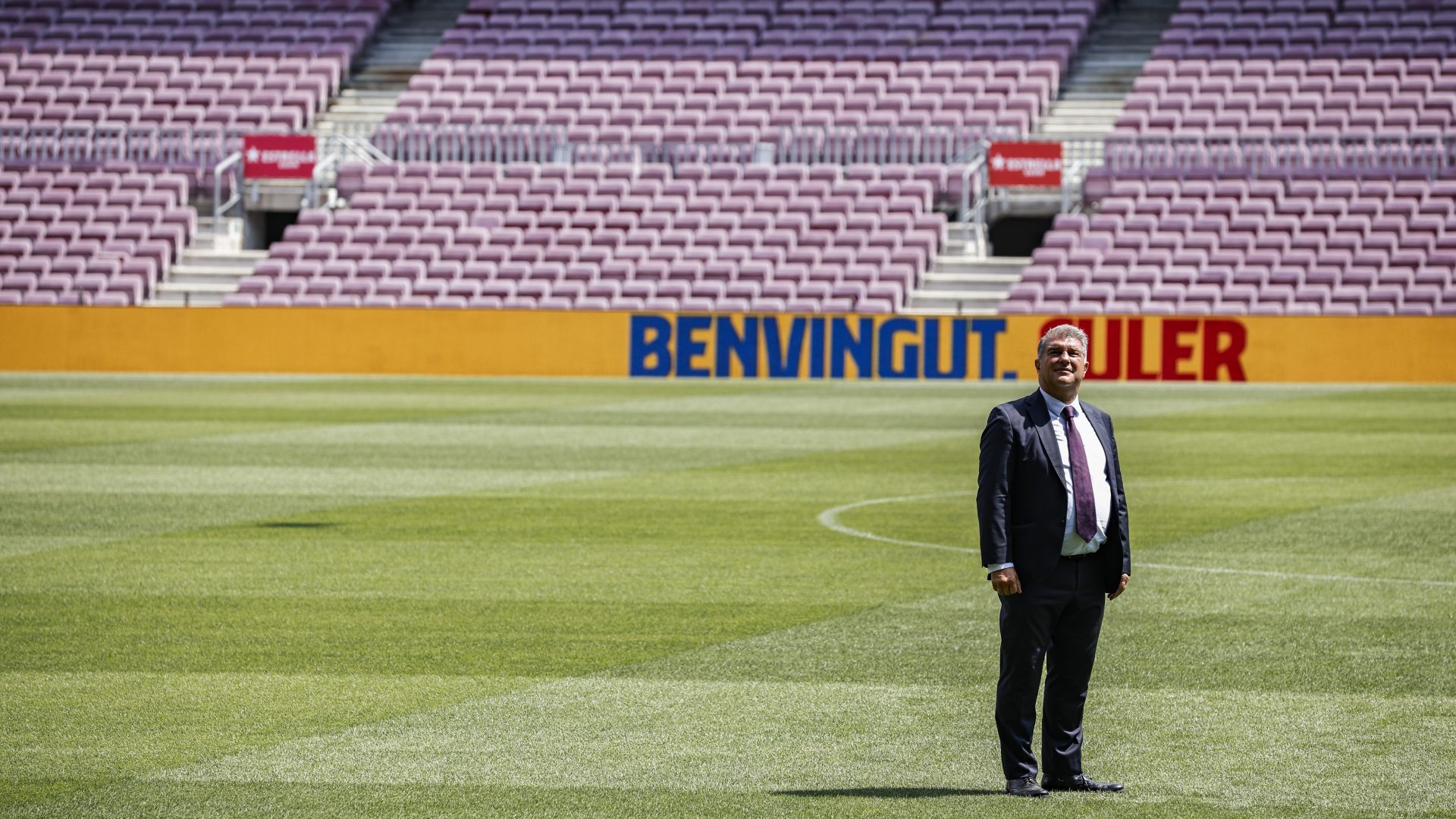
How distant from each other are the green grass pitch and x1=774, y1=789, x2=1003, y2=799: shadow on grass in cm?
3

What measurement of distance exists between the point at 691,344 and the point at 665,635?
26.9 meters

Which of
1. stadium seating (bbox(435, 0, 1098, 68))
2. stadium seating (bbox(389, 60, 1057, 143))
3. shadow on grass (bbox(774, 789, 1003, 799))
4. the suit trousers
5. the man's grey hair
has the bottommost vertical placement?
shadow on grass (bbox(774, 789, 1003, 799))

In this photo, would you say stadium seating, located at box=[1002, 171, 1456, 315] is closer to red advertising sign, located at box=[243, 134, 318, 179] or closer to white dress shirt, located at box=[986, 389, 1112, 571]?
red advertising sign, located at box=[243, 134, 318, 179]

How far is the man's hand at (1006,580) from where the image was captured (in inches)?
263

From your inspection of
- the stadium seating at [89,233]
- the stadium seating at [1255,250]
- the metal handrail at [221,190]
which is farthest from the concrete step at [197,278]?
the stadium seating at [1255,250]

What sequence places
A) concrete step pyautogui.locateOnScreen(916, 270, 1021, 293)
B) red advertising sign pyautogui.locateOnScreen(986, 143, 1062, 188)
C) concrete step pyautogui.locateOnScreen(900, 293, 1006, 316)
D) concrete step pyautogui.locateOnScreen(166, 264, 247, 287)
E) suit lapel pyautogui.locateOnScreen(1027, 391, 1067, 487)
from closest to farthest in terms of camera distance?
suit lapel pyautogui.locateOnScreen(1027, 391, 1067, 487)
concrete step pyautogui.locateOnScreen(900, 293, 1006, 316)
concrete step pyautogui.locateOnScreen(916, 270, 1021, 293)
red advertising sign pyautogui.locateOnScreen(986, 143, 1062, 188)
concrete step pyautogui.locateOnScreen(166, 264, 247, 287)

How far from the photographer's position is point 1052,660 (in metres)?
7.05

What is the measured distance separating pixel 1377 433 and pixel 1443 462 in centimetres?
383

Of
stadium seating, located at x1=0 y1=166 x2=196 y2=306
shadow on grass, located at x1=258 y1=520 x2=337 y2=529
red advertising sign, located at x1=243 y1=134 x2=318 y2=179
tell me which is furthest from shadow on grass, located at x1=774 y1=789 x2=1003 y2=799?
red advertising sign, located at x1=243 y1=134 x2=318 y2=179

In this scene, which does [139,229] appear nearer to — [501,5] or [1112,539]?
[501,5]

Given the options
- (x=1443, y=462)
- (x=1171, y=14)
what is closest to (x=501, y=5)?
(x=1171, y=14)

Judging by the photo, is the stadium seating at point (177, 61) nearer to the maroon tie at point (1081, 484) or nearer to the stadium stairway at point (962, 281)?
the stadium stairway at point (962, 281)

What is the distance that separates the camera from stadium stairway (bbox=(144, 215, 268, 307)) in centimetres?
4162

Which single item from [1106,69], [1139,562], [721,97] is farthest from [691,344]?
[1139,562]
